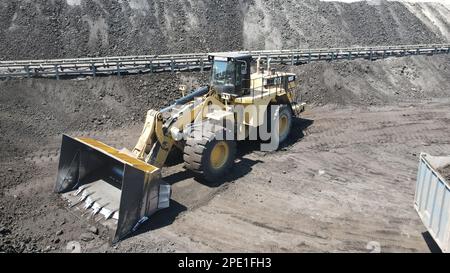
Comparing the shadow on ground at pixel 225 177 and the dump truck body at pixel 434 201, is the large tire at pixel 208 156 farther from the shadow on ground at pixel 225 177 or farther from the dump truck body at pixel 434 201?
the dump truck body at pixel 434 201

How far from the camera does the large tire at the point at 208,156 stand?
8977 millimetres

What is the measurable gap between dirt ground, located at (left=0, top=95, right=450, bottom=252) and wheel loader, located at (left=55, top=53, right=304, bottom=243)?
40cm

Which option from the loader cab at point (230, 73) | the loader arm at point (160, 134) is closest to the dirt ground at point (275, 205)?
the loader arm at point (160, 134)

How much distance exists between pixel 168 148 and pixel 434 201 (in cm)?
568

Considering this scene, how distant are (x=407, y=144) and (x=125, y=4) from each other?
2004cm

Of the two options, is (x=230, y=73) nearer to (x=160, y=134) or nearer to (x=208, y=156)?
(x=208, y=156)

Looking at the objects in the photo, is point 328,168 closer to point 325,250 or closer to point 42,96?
point 325,250

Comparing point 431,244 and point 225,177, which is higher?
point 225,177

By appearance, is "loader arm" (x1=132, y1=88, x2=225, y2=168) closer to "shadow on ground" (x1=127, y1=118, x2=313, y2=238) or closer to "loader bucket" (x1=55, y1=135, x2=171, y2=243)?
"loader bucket" (x1=55, y1=135, x2=171, y2=243)

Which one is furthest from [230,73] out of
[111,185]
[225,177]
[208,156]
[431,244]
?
[431,244]

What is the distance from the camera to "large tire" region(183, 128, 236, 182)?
29.5 ft

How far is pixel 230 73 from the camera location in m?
10.6

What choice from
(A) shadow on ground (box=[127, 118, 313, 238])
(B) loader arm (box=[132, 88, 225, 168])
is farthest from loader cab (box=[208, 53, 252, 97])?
(A) shadow on ground (box=[127, 118, 313, 238])

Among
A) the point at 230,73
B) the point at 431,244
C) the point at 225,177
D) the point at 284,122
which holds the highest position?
the point at 230,73
